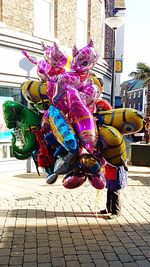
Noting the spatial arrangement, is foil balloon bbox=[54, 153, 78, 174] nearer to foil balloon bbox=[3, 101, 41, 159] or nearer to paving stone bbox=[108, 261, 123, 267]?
foil balloon bbox=[3, 101, 41, 159]

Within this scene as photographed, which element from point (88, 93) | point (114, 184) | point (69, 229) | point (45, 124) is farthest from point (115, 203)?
point (88, 93)

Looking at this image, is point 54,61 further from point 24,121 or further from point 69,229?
Result: point 69,229

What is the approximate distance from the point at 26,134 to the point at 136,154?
26.9 feet

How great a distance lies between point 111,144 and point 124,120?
16.4 inches

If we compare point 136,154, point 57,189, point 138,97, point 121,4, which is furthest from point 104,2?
point 138,97

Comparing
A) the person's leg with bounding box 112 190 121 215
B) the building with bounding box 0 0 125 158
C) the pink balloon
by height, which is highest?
the building with bounding box 0 0 125 158

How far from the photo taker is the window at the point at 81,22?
40.5ft

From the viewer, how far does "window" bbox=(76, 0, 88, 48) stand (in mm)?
12352

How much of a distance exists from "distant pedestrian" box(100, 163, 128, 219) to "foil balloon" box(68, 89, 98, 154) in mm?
1296

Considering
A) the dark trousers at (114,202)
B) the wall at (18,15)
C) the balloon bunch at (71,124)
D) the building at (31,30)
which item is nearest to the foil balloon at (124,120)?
the balloon bunch at (71,124)

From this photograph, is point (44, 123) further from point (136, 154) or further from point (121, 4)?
point (121, 4)

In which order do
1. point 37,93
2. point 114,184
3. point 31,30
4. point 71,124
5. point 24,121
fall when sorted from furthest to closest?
point 31,30, point 114,184, point 37,93, point 24,121, point 71,124

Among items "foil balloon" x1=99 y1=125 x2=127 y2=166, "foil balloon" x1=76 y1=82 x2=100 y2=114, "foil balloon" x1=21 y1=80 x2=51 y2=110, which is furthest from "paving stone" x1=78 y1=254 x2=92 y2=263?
"foil balloon" x1=21 y1=80 x2=51 y2=110

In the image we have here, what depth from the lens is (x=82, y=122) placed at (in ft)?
12.8
